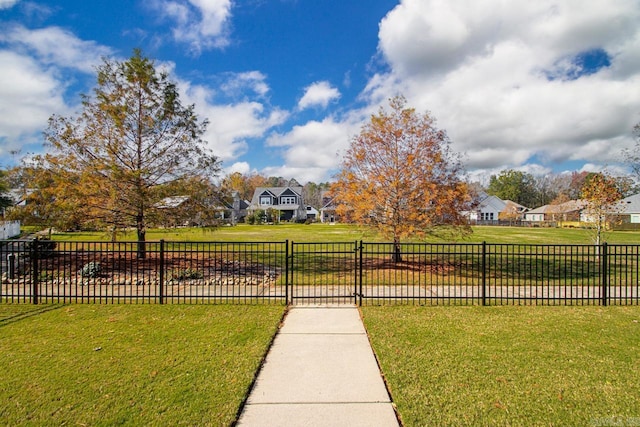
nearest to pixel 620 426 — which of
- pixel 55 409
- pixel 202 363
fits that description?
pixel 202 363

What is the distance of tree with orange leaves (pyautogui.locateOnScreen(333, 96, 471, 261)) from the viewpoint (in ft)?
37.9

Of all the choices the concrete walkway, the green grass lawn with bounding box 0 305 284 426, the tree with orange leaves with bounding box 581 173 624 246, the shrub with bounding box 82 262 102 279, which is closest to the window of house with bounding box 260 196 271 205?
the tree with orange leaves with bounding box 581 173 624 246

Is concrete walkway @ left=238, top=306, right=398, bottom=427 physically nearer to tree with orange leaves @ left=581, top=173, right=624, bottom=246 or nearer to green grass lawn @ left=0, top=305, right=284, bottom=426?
green grass lawn @ left=0, top=305, right=284, bottom=426

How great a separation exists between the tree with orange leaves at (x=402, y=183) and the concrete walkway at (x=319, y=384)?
6.83 meters

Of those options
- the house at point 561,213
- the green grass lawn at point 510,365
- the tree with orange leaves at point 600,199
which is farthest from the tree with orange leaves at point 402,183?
the house at point 561,213

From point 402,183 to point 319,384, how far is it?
9205 millimetres

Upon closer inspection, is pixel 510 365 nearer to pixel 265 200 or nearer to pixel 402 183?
pixel 402 183

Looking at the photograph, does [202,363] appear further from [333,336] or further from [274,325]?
[333,336]

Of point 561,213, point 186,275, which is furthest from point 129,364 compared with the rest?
point 561,213

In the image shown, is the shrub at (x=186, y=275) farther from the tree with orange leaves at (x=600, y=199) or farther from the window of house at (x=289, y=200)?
the window of house at (x=289, y=200)

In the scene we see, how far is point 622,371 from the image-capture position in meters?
4.11

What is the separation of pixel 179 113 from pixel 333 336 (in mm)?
11328

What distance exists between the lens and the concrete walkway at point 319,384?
319cm

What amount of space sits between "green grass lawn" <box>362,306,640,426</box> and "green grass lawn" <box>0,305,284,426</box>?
1.92m
